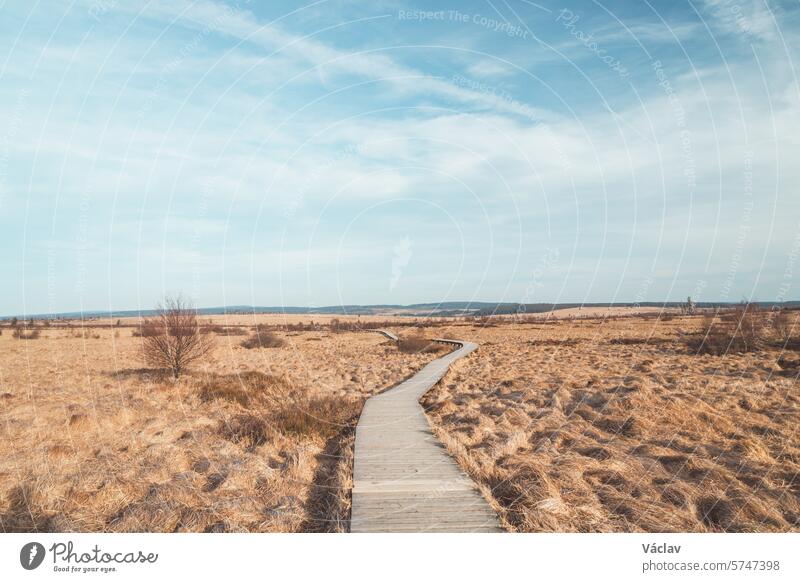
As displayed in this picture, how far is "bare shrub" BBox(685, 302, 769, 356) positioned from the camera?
26.3 meters

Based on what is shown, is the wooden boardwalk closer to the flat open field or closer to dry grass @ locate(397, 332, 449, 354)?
the flat open field

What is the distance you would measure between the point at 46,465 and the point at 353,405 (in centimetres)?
787

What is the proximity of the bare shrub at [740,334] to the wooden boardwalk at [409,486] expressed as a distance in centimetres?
2193

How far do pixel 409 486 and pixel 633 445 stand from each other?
5.79 m

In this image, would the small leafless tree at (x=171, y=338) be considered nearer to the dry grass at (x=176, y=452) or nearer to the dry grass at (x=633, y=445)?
the dry grass at (x=176, y=452)

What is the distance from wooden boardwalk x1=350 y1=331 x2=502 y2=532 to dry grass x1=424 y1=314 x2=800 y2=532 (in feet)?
1.25

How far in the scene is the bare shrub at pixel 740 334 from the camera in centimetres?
2628

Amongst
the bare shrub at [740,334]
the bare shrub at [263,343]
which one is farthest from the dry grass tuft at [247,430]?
the bare shrub at [263,343]

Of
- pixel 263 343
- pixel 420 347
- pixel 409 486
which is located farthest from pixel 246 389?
pixel 263 343

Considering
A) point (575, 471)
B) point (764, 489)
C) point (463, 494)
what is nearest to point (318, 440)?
point (463, 494)

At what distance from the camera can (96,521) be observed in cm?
685

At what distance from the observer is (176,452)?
33.4 feet

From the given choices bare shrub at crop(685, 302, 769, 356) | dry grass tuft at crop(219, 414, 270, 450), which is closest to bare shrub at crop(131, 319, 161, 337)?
dry grass tuft at crop(219, 414, 270, 450)
